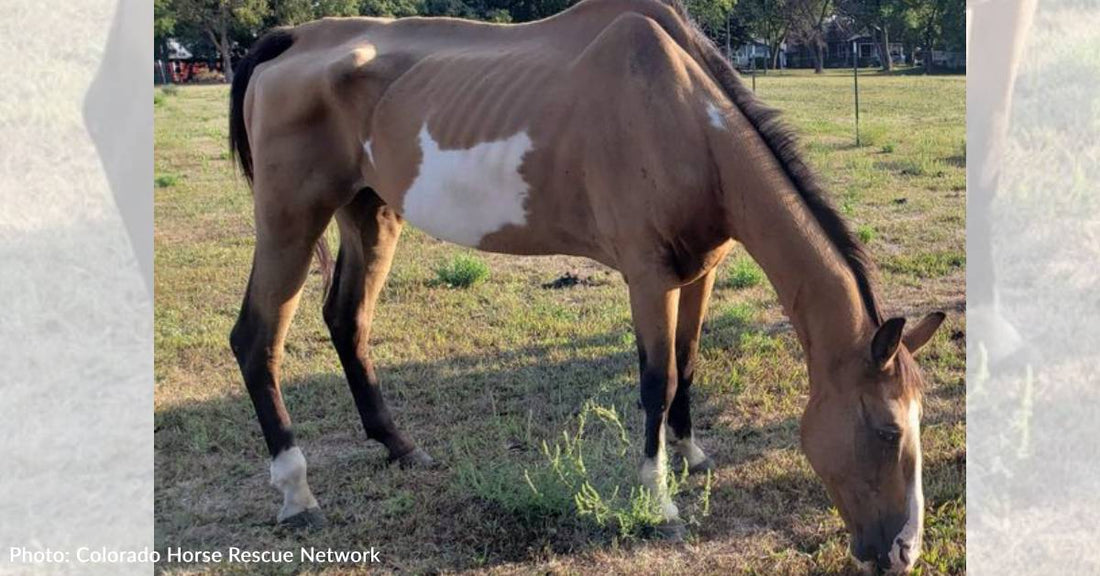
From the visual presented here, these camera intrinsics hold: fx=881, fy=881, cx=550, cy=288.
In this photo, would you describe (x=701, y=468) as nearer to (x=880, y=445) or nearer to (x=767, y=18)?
(x=880, y=445)

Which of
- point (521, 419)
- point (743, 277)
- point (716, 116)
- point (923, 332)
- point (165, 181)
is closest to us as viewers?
point (923, 332)

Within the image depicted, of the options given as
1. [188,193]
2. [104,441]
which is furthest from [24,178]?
[188,193]

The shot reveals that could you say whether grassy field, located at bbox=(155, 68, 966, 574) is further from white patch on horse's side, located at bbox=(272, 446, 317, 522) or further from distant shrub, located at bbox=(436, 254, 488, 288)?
white patch on horse's side, located at bbox=(272, 446, 317, 522)

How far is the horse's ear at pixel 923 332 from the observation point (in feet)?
9.27

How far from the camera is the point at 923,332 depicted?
2.88m

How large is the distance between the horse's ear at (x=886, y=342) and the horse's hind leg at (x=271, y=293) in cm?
249

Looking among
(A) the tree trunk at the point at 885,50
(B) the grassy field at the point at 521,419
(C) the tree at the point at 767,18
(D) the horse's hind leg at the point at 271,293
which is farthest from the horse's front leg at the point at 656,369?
(C) the tree at the point at 767,18

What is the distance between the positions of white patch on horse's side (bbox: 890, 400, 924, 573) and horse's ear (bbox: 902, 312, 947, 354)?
193 mm

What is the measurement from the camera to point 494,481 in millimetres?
3719

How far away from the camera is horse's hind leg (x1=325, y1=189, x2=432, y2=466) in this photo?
171 inches

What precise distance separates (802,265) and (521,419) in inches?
79.4

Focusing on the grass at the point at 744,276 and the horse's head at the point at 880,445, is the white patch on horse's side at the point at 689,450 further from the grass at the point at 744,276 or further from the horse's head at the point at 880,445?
the grass at the point at 744,276

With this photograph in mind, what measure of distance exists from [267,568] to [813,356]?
7.24 ft

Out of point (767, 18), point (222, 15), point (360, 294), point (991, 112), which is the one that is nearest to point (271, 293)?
point (360, 294)
